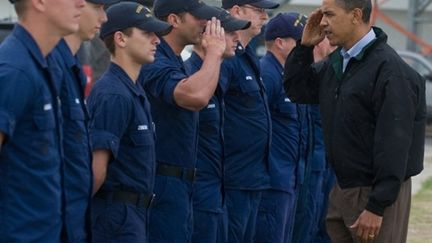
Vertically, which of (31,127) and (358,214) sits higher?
(31,127)

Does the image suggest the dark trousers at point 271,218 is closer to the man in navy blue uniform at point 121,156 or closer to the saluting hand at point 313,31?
the saluting hand at point 313,31

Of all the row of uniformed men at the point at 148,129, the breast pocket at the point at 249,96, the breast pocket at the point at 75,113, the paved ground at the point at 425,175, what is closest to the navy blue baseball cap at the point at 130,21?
the row of uniformed men at the point at 148,129

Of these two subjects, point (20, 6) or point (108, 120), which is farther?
point (108, 120)

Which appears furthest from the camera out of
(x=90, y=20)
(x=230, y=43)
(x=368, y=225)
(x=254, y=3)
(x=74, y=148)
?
(x=254, y=3)

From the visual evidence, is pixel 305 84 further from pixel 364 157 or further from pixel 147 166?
pixel 147 166

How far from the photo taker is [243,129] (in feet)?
24.5

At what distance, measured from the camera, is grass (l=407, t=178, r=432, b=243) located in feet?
36.9

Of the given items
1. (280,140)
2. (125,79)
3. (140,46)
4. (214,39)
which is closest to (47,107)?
(125,79)

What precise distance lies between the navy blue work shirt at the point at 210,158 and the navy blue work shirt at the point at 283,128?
115cm

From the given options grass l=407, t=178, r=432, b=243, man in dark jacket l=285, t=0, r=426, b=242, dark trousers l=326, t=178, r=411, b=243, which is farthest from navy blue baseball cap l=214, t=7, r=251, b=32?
grass l=407, t=178, r=432, b=243

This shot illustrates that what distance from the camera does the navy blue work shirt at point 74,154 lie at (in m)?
4.73

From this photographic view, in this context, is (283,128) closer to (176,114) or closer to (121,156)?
(176,114)

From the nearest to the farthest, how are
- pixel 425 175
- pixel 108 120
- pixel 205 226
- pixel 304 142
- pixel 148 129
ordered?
pixel 108 120, pixel 148 129, pixel 205 226, pixel 304 142, pixel 425 175

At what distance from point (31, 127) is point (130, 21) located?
1603 millimetres
